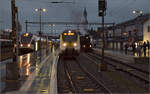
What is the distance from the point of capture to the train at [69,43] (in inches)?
1016

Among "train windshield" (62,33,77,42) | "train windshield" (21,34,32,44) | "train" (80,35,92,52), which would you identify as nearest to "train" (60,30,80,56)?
"train windshield" (62,33,77,42)

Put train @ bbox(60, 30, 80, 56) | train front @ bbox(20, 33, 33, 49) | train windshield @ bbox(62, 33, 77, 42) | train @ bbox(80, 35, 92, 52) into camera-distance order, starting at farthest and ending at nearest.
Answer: train @ bbox(80, 35, 92, 52) < train front @ bbox(20, 33, 33, 49) < train windshield @ bbox(62, 33, 77, 42) < train @ bbox(60, 30, 80, 56)

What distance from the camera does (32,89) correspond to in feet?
31.4

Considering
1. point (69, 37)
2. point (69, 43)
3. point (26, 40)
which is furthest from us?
point (26, 40)

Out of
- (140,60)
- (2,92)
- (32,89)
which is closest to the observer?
(2,92)

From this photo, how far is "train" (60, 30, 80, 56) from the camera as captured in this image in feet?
84.6

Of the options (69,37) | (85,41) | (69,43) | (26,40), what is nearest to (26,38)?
(26,40)

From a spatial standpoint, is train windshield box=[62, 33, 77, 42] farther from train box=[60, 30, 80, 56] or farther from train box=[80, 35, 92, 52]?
train box=[80, 35, 92, 52]

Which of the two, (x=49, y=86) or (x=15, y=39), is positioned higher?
(x=15, y=39)

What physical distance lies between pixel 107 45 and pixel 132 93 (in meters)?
45.6

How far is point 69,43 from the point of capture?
26016 millimetres

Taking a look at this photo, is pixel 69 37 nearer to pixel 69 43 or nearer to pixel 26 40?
pixel 69 43

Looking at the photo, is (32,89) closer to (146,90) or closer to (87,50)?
(146,90)

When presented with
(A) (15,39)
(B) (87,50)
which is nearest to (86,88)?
(A) (15,39)
